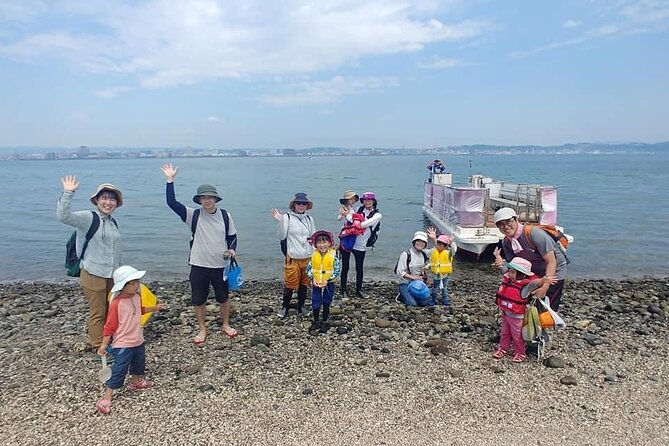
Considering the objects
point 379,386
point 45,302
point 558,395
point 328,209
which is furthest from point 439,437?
point 328,209

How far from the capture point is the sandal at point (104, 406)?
17.0ft

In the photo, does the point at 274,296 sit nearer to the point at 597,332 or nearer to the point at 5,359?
the point at 5,359

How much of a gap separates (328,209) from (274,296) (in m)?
22.3

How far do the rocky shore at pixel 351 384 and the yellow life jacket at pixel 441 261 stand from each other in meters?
0.77

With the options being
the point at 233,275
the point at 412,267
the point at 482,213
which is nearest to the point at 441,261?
the point at 412,267

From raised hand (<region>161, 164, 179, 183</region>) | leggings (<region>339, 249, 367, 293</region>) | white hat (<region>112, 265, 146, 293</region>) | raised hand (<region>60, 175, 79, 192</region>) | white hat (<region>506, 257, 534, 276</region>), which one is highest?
raised hand (<region>161, 164, 179, 183</region>)

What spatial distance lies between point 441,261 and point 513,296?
286 cm

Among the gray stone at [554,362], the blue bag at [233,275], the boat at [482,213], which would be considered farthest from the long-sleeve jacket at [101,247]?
the boat at [482,213]

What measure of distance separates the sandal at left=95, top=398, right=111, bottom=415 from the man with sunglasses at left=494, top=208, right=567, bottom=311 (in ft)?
16.6

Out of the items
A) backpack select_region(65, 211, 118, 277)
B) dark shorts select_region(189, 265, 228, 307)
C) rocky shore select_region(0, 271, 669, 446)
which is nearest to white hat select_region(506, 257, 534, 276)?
rocky shore select_region(0, 271, 669, 446)

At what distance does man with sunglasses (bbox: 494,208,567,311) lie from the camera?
593cm

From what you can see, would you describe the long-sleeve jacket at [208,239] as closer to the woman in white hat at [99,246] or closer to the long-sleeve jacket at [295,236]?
the woman in white hat at [99,246]

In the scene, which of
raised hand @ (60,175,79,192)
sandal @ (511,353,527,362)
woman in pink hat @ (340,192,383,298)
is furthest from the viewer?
woman in pink hat @ (340,192,383,298)

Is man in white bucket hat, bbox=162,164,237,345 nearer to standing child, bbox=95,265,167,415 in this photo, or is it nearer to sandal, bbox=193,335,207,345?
sandal, bbox=193,335,207,345
